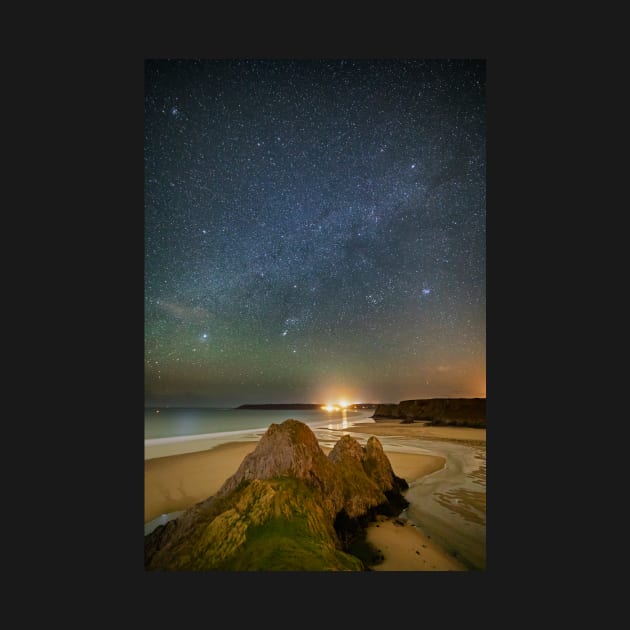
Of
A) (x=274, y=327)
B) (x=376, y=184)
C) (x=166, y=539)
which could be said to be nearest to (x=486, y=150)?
(x=376, y=184)

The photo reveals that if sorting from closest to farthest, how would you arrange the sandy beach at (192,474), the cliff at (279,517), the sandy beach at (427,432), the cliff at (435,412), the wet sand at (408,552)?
1. the cliff at (279,517)
2. the wet sand at (408,552)
3. the sandy beach at (192,474)
4. the sandy beach at (427,432)
5. the cliff at (435,412)

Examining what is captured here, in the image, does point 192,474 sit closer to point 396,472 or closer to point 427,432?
point 396,472

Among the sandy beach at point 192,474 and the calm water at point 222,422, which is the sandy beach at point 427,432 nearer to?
the calm water at point 222,422

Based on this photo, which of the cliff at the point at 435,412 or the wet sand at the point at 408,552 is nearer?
the wet sand at the point at 408,552

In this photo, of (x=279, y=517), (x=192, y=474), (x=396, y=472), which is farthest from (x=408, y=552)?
(x=192, y=474)

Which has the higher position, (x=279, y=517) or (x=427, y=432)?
(x=279, y=517)

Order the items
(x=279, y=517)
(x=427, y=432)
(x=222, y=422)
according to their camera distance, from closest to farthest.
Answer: (x=279, y=517)
(x=427, y=432)
(x=222, y=422)

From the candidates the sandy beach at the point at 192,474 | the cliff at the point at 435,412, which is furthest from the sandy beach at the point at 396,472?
the cliff at the point at 435,412
